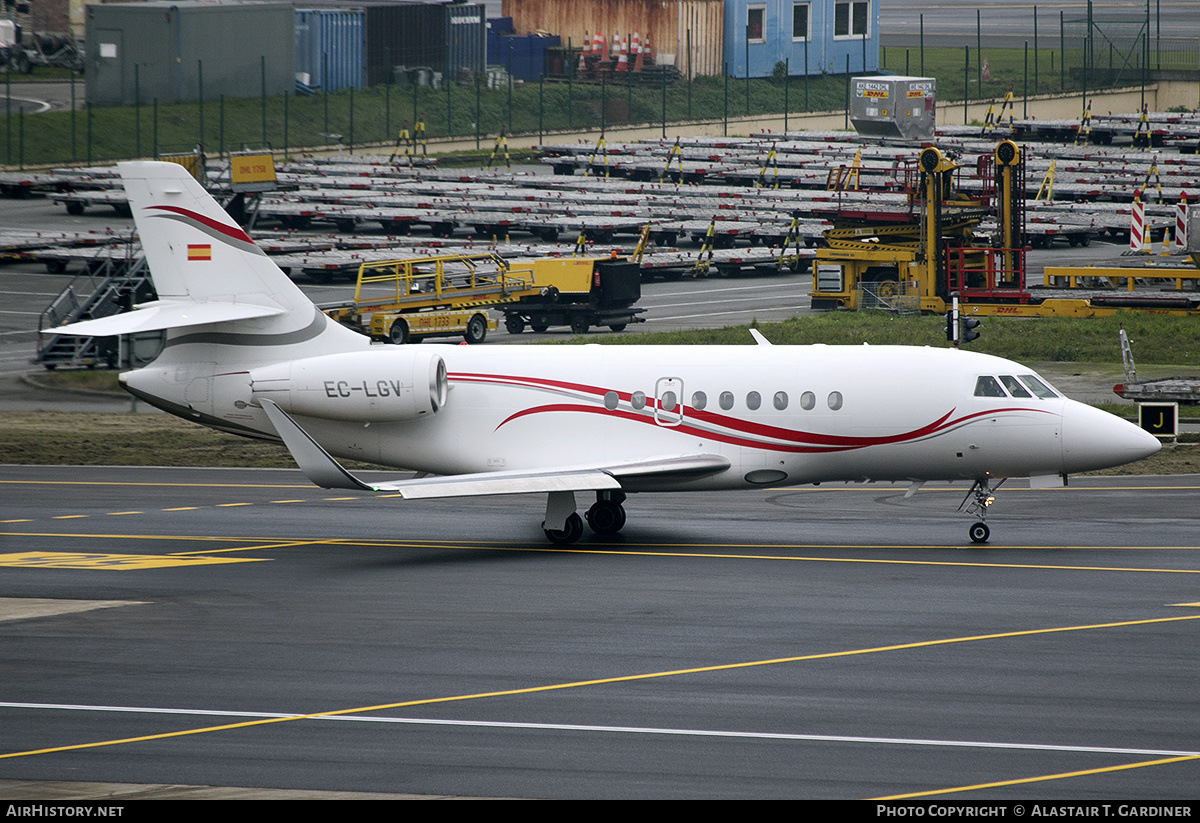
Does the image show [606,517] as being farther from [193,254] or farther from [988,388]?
[193,254]

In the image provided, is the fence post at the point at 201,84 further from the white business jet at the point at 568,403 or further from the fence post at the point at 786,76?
the white business jet at the point at 568,403

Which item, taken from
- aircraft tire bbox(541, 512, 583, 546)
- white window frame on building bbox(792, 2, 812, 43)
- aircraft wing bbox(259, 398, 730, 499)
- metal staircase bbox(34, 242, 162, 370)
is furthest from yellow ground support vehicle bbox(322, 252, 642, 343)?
white window frame on building bbox(792, 2, 812, 43)

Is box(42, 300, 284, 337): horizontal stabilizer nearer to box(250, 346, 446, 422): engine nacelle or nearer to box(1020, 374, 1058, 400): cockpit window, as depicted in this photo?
box(250, 346, 446, 422): engine nacelle

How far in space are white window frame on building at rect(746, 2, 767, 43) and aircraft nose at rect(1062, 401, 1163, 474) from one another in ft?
302

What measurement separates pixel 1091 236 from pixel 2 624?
63077mm

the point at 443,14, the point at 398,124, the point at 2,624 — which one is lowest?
the point at 2,624

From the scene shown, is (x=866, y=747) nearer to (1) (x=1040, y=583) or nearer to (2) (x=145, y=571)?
(1) (x=1040, y=583)

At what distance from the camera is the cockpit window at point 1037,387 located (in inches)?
1033

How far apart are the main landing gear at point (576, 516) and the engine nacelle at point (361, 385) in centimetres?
281

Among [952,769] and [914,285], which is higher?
[914,285]

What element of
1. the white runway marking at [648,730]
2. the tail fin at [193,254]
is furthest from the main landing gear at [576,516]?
the white runway marking at [648,730]

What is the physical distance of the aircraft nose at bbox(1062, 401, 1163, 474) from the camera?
25516 mm

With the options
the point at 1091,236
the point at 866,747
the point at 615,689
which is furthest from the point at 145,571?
the point at 1091,236

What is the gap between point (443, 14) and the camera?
110 meters
